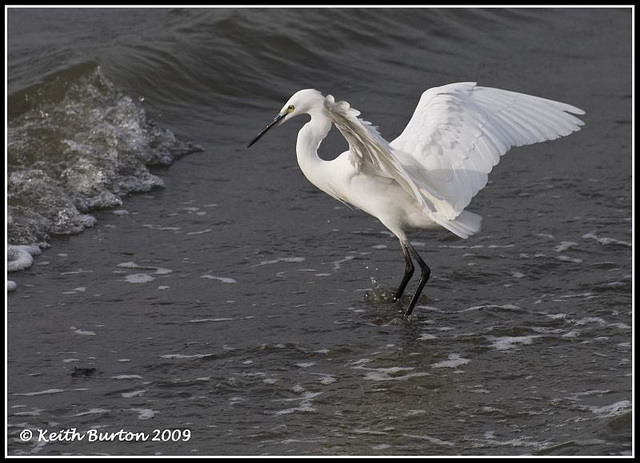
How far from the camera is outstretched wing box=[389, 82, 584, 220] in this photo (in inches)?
216

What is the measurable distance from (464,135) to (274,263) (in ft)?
4.85

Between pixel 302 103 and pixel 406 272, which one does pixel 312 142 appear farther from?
pixel 406 272

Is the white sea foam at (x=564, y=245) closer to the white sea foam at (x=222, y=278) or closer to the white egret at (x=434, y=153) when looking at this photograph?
the white egret at (x=434, y=153)

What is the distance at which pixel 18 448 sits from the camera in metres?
4.10

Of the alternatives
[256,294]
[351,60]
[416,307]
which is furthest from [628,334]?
[351,60]

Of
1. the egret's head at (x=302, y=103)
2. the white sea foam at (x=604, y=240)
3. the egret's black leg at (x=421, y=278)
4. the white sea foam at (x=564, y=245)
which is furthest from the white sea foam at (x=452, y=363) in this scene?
the white sea foam at (x=604, y=240)

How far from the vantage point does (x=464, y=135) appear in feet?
18.3

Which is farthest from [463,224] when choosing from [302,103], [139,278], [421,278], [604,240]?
[139,278]

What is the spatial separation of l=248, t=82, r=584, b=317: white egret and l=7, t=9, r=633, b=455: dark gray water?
0.52 m

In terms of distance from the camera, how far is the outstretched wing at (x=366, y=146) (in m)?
4.62

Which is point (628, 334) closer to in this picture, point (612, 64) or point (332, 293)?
point (332, 293)

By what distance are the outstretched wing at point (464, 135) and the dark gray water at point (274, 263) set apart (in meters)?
0.72

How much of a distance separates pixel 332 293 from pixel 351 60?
17.3ft

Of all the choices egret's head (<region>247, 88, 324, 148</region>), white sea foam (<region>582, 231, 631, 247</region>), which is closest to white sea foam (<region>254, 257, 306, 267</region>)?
egret's head (<region>247, 88, 324, 148</region>)
